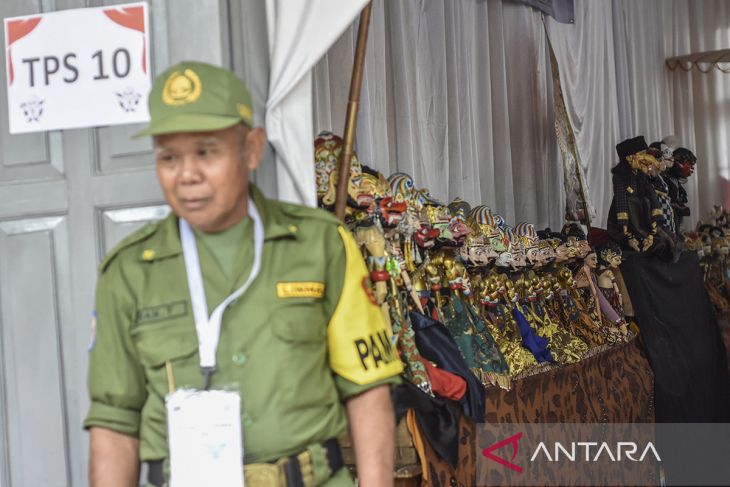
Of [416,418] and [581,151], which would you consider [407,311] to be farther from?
[581,151]

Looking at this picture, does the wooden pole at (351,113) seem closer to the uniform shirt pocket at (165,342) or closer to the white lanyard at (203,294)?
the white lanyard at (203,294)

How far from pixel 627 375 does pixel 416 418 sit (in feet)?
7.94

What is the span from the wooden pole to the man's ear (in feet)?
3.33

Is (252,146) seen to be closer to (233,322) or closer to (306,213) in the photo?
(306,213)

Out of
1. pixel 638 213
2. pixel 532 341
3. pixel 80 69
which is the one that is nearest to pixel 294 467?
pixel 80 69

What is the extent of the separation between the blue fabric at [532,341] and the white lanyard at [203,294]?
273 centimetres

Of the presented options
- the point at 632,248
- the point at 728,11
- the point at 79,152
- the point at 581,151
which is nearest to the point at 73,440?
the point at 79,152

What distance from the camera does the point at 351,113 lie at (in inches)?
117

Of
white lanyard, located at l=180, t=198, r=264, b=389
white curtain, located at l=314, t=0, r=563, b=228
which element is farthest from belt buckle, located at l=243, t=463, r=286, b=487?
white curtain, located at l=314, t=0, r=563, b=228

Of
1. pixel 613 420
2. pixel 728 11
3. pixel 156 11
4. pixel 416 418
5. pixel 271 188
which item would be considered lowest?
pixel 613 420

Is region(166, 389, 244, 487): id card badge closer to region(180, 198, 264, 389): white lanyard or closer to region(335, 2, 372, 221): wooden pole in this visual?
region(180, 198, 264, 389): white lanyard

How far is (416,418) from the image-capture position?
3.27m

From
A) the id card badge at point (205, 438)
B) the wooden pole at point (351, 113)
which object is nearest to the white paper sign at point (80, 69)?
the wooden pole at point (351, 113)

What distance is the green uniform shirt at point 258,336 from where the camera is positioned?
73.0 inches
